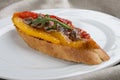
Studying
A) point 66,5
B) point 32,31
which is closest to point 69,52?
point 32,31

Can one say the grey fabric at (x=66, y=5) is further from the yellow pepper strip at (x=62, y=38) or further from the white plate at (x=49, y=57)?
the yellow pepper strip at (x=62, y=38)

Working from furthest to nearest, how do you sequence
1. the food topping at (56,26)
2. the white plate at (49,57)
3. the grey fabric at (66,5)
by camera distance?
the grey fabric at (66,5)
the food topping at (56,26)
the white plate at (49,57)

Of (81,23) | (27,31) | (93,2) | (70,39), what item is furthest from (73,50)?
(93,2)

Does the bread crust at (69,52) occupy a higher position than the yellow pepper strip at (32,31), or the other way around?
the yellow pepper strip at (32,31)

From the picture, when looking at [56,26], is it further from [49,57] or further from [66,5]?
[66,5]

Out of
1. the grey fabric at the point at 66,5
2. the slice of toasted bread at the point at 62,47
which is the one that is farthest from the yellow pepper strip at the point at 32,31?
the grey fabric at the point at 66,5

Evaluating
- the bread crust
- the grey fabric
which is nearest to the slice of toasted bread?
the bread crust
